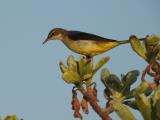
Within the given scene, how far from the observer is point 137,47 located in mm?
2727

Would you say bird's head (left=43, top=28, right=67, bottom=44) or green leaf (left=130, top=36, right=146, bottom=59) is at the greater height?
bird's head (left=43, top=28, right=67, bottom=44)

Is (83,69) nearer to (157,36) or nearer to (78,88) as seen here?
(78,88)

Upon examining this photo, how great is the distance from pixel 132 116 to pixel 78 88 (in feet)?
2.35

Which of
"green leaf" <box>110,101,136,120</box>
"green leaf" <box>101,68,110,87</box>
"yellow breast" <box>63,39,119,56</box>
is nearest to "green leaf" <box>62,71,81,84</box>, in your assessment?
"green leaf" <box>101,68,110,87</box>

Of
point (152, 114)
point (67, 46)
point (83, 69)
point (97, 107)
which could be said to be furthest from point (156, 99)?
point (67, 46)

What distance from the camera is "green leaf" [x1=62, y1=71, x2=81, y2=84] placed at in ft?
8.98

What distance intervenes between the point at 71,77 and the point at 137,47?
461mm

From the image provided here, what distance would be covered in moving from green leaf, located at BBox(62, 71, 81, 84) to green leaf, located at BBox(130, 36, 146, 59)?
0.41m

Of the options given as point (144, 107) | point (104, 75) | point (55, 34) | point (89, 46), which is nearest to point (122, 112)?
point (144, 107)

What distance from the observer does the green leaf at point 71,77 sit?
2.74 meters

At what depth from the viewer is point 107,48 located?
5.82m

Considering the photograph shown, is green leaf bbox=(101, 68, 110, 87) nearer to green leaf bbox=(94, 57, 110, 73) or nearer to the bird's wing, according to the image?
green leaf bbox=(94, 57, 110, 73)

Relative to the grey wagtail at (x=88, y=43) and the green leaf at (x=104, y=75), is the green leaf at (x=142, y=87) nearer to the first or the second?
the green leaf at (x=104, y=75)

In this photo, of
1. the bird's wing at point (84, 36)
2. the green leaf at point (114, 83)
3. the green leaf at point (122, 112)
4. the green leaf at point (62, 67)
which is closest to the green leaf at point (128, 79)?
the green leaf at point (114, 83)
